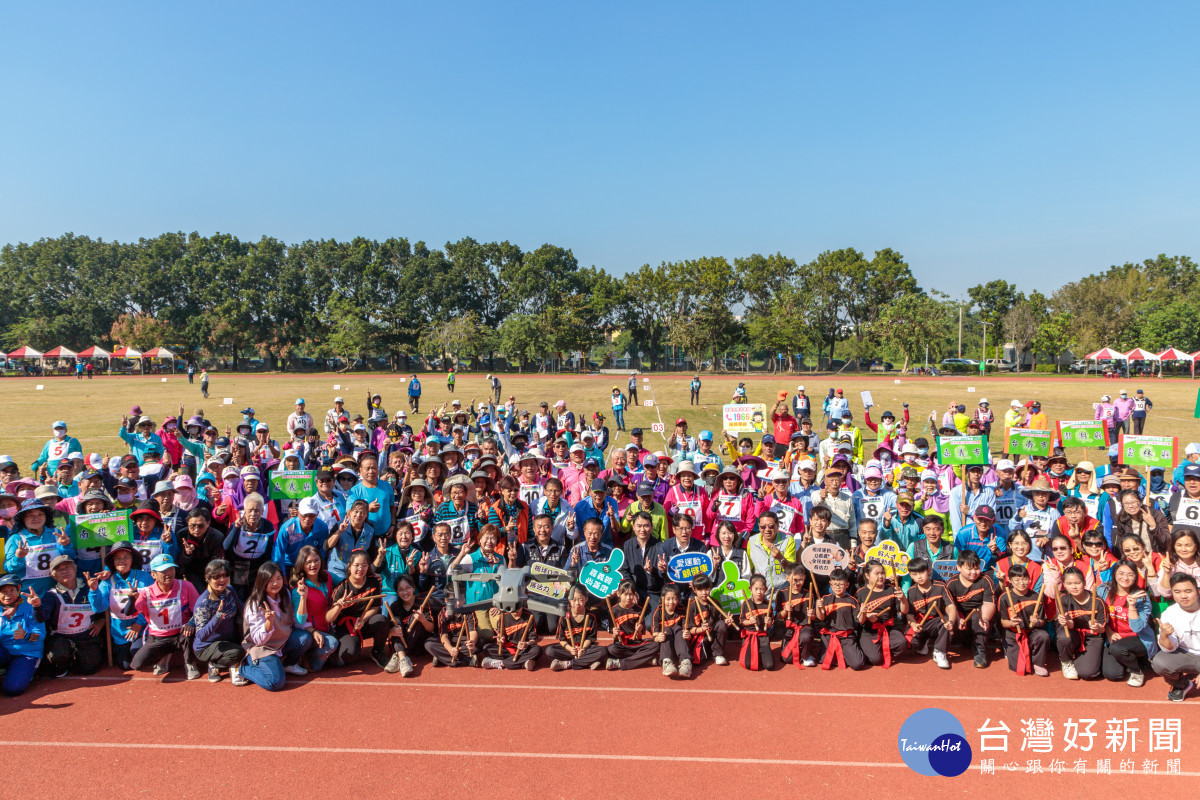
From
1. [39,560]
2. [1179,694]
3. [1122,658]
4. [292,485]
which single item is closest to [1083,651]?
[1122,658]

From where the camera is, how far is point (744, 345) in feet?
243

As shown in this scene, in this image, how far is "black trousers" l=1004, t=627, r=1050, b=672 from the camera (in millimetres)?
6590

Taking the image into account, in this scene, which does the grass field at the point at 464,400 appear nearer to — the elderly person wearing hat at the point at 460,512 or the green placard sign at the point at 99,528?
the green placard sign at the point at 99,528

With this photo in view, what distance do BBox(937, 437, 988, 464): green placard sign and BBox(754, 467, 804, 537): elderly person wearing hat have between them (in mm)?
4045

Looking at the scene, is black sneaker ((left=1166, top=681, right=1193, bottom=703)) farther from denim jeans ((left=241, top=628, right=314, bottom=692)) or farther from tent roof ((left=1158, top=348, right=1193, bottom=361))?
tent roof ((left=1158, top=348, right=1193, bottom=361))

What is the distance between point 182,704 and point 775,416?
40.2 feet

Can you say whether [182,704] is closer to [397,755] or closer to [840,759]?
[397,755]

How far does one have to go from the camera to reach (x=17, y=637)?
6.37 meters

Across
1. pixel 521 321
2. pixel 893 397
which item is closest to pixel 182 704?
pixel 893 397

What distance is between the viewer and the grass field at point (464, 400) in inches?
968

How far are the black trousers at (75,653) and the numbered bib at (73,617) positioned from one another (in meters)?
0.06

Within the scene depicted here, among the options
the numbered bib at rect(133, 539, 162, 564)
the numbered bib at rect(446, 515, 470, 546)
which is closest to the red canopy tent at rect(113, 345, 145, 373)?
the numbered bib at rect(133, 539, 162, 564)

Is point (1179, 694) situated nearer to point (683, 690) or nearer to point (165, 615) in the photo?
point (683, 690)

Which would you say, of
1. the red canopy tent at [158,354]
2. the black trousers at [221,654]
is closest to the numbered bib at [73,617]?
the black trousers at [221,654]
